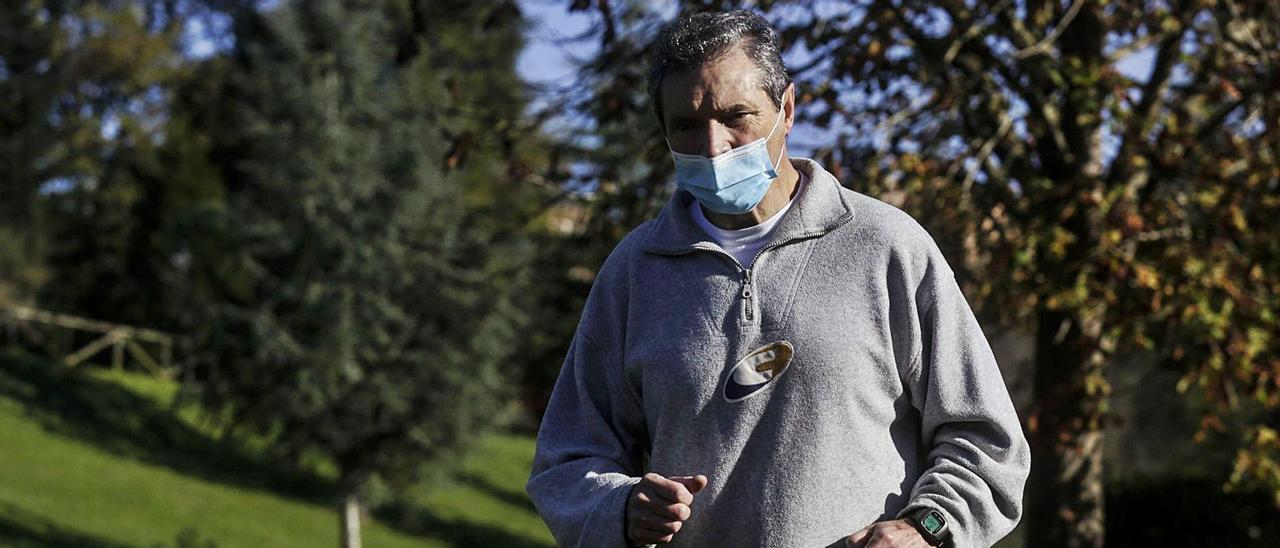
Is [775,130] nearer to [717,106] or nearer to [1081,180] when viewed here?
[717,106]

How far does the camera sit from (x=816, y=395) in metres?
2.17

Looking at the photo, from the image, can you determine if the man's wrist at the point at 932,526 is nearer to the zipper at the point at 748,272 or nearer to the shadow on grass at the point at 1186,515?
the zipper at the point at 748,272

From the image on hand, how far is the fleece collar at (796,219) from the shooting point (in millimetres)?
2291

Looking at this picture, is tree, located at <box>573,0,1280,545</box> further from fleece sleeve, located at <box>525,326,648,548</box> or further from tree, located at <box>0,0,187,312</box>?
tree, located at <box>0,0,187,312</box>

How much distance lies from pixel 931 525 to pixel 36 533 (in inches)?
681

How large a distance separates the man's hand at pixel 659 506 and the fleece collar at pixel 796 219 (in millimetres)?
408

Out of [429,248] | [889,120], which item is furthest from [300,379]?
[889,120]

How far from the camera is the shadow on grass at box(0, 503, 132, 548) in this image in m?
16.9

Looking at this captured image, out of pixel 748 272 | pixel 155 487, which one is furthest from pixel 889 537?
pixel 155 487

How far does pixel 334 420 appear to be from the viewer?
21328 mm

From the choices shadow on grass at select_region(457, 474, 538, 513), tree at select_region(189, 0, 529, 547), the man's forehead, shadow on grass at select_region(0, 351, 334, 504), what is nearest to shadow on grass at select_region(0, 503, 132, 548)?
tree at select_region(189, 0, 529, 547)

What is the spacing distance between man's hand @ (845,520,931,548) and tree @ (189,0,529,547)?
1813 cm

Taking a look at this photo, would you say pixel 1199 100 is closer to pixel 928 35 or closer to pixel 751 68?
pixel 928 35

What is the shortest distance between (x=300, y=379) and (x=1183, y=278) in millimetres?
16269
